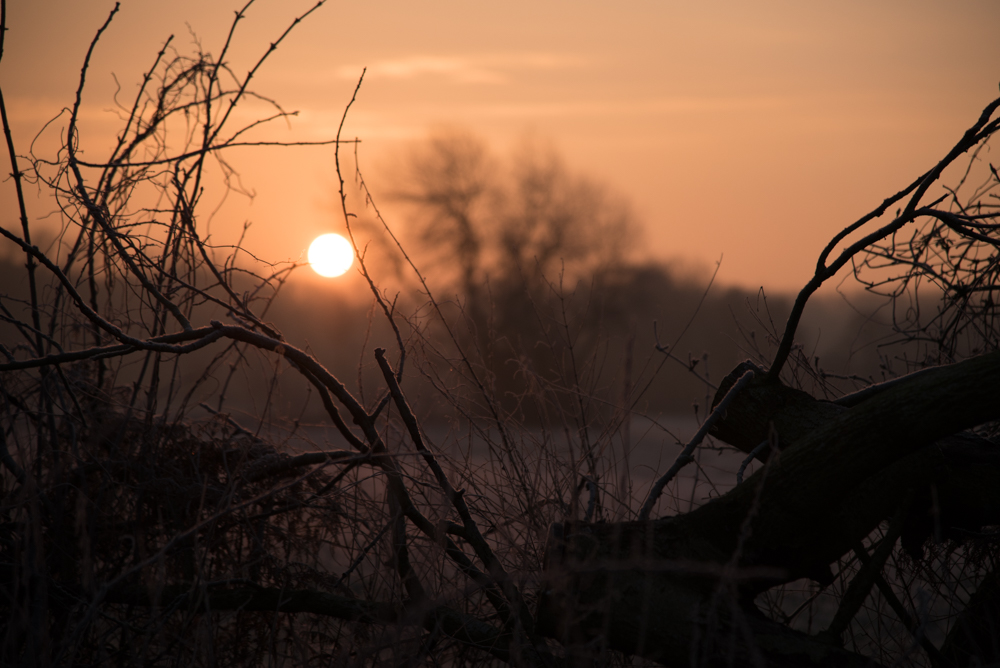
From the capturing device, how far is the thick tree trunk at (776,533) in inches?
69.9

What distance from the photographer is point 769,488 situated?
1.91 m

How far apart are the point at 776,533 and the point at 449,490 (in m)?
0.99

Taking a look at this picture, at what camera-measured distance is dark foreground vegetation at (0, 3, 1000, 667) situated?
6.05 ft

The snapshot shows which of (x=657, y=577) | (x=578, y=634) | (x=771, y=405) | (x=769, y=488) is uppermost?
(x=771, y=405)

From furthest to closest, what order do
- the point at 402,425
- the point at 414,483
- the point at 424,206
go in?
the point at 424,206, the point at 402,425, the point at 414,483

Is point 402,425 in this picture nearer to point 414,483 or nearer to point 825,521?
point 414,483

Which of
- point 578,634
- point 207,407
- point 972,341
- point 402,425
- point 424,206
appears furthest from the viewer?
point 424,206

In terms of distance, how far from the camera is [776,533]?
191 cm

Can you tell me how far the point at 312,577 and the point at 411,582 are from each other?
0.47 metres

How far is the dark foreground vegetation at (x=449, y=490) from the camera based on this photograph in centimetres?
184

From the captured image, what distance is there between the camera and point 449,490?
2.22 metres

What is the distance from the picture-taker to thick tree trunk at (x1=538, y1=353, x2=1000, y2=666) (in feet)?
5.83

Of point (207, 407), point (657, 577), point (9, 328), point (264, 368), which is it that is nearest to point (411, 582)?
point (657, 577)

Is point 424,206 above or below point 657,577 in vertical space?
above
